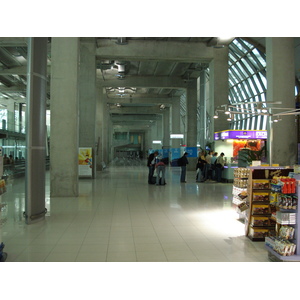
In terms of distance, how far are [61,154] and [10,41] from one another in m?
6.88

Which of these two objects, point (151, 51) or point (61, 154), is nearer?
point (61, 154)

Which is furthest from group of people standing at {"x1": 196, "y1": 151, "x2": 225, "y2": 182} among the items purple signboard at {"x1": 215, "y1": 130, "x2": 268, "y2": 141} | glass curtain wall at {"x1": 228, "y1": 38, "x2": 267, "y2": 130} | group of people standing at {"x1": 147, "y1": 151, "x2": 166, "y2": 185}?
glass curtain wall at {"x1": 228, "y1": 38, "x2": 267, "y2": 130}

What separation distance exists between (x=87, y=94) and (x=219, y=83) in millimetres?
7607

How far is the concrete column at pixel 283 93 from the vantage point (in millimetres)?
12352

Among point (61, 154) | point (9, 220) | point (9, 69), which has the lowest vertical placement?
point (9, 220)

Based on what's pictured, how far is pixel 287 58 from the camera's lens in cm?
→ 1252

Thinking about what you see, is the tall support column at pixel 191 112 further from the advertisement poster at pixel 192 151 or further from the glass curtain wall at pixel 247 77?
the glass curtain wall at pixel 247 77

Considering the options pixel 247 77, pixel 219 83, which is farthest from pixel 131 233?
pixel 247 77

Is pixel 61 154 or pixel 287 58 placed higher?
pixel 287 58

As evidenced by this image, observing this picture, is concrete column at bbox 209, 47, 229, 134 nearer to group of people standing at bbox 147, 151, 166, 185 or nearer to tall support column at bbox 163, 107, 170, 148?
group of people standing at bbox 147, 151, 166, 185

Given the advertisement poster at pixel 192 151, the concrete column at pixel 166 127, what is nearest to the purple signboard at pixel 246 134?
the advertisement poster at pixel 192 151

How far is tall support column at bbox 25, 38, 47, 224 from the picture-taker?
7.18m
